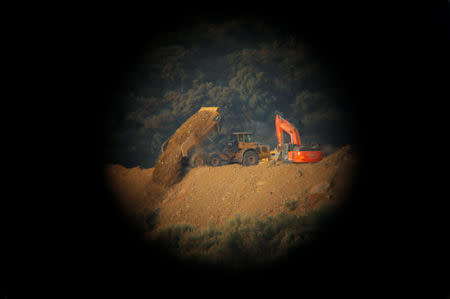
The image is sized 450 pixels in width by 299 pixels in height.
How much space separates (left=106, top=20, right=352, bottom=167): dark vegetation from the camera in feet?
13.3

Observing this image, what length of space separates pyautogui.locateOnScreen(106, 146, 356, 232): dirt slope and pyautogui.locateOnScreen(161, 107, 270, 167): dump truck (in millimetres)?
1014

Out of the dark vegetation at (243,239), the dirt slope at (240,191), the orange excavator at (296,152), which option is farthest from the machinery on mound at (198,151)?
the dark vegetation at (243,239)

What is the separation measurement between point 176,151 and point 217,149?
6.97ft

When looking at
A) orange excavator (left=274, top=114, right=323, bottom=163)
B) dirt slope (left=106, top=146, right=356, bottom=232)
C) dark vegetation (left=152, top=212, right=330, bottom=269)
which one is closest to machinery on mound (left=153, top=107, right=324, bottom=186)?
orange excavator (left=274, top=114, right=323, bottom=163)

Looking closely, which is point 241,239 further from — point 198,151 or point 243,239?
point 198,151

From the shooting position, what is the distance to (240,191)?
417cm

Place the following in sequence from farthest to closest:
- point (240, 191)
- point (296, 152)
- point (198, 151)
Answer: point (198, 151), point (296, 152), point (240, 191)

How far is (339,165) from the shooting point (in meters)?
3.45

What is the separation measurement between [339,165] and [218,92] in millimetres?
5478

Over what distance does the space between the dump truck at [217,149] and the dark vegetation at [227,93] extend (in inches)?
25.4

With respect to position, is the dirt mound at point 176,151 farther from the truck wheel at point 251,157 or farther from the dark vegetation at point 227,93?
the truck wheel at point 251,157

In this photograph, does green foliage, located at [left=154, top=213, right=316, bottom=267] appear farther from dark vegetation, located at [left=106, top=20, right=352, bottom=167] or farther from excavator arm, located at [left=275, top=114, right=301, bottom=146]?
excavator arm, located at [left=275, top=114, right=301, bottom=146]

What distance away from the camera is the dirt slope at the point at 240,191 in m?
3.27

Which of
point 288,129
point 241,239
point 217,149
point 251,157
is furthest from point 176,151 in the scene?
point 288,129
